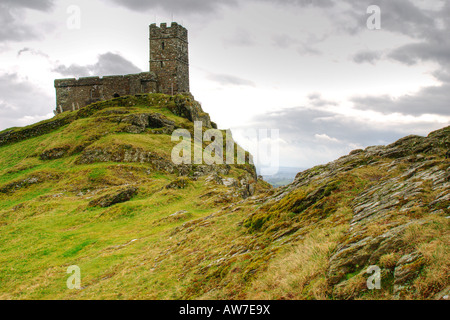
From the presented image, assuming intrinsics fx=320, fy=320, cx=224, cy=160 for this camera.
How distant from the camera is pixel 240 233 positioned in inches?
688

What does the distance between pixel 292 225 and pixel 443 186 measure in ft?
19.6

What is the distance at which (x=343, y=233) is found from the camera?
11.5 meters

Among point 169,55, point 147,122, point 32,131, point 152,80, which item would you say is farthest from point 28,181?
point 169,55

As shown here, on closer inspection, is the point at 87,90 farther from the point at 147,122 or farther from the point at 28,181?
the point at 28,181

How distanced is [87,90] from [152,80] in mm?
17465

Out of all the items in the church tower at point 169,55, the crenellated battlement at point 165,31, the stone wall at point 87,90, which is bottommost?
the stone wall at point 87,90

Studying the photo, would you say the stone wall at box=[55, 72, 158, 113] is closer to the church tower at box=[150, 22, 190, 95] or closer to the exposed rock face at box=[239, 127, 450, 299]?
the church tower at box=[150, 22, 190, 95]

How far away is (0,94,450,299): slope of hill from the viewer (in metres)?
8.95

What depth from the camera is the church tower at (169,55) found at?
7281cm

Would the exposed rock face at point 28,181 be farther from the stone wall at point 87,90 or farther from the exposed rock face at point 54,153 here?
the stone wall at point 87,90

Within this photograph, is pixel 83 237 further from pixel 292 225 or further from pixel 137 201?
pixel 292 225

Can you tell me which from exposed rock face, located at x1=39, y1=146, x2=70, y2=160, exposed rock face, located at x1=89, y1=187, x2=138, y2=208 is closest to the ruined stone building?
exposed rock face, located at x1=39, y1=146, x2=70, y2=160

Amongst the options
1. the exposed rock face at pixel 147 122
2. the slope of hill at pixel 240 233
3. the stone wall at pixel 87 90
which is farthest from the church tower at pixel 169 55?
the slope of hill at pixel 240 233
